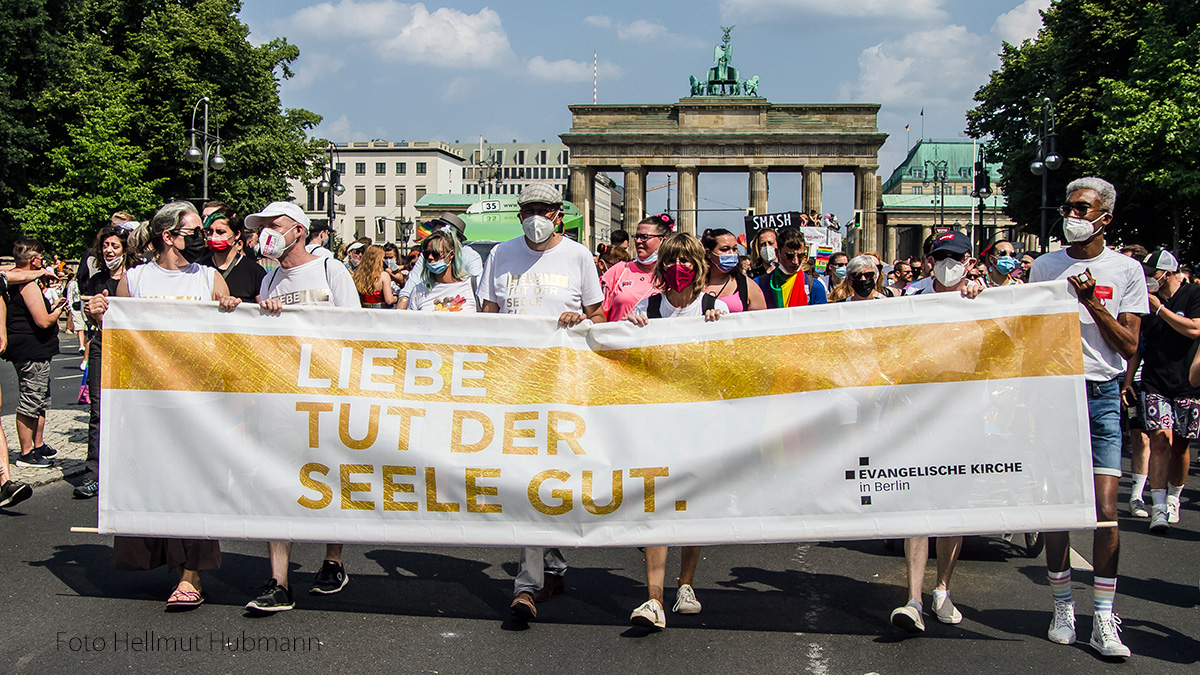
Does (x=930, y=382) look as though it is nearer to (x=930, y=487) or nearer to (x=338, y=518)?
(x=930, y=487)

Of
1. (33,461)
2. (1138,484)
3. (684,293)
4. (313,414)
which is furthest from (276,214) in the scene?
(1138,484)

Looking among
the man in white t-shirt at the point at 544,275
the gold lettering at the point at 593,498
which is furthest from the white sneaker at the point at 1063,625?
the man in white t-shirt at the point at 544,275

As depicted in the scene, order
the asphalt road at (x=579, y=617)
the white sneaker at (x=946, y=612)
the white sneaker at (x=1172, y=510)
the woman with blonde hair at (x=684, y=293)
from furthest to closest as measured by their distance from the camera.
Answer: the white sneaker at (x=1172, y=510), the woman with blonde hair at (x=684, y=293), the white sneaker at (x=946, y=612), the asphalt road at (x=579, y=617)

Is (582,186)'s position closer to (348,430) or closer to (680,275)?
(680,275)

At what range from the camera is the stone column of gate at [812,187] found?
251 ft

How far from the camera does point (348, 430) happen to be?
517 cm

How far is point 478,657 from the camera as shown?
187 inches

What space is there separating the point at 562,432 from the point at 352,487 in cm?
101

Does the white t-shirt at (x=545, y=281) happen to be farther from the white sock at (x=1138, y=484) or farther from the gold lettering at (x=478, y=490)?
the white sock at (x=1138, y=484)

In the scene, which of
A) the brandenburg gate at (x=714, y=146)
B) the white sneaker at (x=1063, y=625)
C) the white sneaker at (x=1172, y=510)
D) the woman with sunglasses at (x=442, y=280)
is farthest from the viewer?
the brandenburg gate at (x=714, y=146)

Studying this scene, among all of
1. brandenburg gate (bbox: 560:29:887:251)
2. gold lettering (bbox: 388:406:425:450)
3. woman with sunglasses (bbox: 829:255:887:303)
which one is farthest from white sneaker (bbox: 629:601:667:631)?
brandenburg gate (bbox: 560:29:887:251)

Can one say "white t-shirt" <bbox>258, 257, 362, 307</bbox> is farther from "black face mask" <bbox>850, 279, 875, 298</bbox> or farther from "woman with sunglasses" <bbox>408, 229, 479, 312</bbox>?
"black face mask" <bbox>850, 279, 875, 298</bbox>

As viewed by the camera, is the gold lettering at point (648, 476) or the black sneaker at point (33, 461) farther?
the black sneaker at point (33, 461)

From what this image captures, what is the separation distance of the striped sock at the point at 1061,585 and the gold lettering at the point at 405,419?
2987 mm
